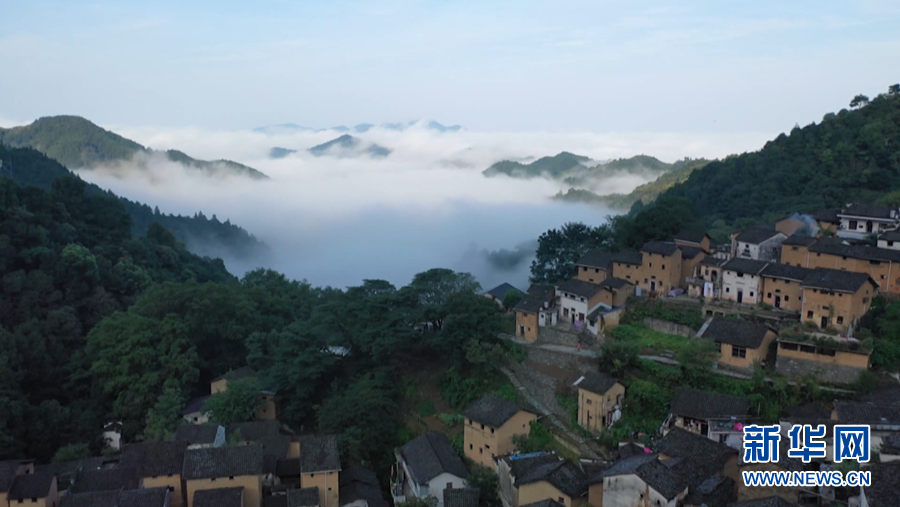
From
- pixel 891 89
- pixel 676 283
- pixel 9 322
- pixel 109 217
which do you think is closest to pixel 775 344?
pixel 676 283

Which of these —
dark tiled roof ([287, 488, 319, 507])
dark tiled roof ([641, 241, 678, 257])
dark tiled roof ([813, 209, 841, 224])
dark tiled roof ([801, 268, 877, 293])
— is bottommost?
dark tiled roof ([287, 488, 319, 507])

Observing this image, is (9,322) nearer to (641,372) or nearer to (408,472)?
(408,472)

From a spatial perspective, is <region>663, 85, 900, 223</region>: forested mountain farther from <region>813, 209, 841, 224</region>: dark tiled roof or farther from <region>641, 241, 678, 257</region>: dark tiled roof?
<region>641, 241, 678, 257</region>: dark tiled roof

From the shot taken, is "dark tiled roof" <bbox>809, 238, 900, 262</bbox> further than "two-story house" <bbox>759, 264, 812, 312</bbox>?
No

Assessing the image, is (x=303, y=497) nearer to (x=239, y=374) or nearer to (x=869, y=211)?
(x=239, y=374)

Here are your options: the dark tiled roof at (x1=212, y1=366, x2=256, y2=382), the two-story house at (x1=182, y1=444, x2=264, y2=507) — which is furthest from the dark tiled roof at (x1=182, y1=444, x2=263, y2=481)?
the dark tiled roof at (x1=212, y1=366, x2=256, y2=382)

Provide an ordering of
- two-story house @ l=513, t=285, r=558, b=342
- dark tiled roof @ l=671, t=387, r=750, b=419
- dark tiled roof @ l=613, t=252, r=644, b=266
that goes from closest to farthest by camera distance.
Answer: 1. dark tiled roof @ l=671, t=387, r=750, b=419
2. two-story house @ l=513, t=285, r=558, b=342
3. dark tiled roof @ l=613, t=252, r=644, b=266

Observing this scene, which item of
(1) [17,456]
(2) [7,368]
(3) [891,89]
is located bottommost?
(1) [17,456]

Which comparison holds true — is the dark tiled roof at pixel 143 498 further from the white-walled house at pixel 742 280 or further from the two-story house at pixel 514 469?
the white-walled house at pixel 742 280
